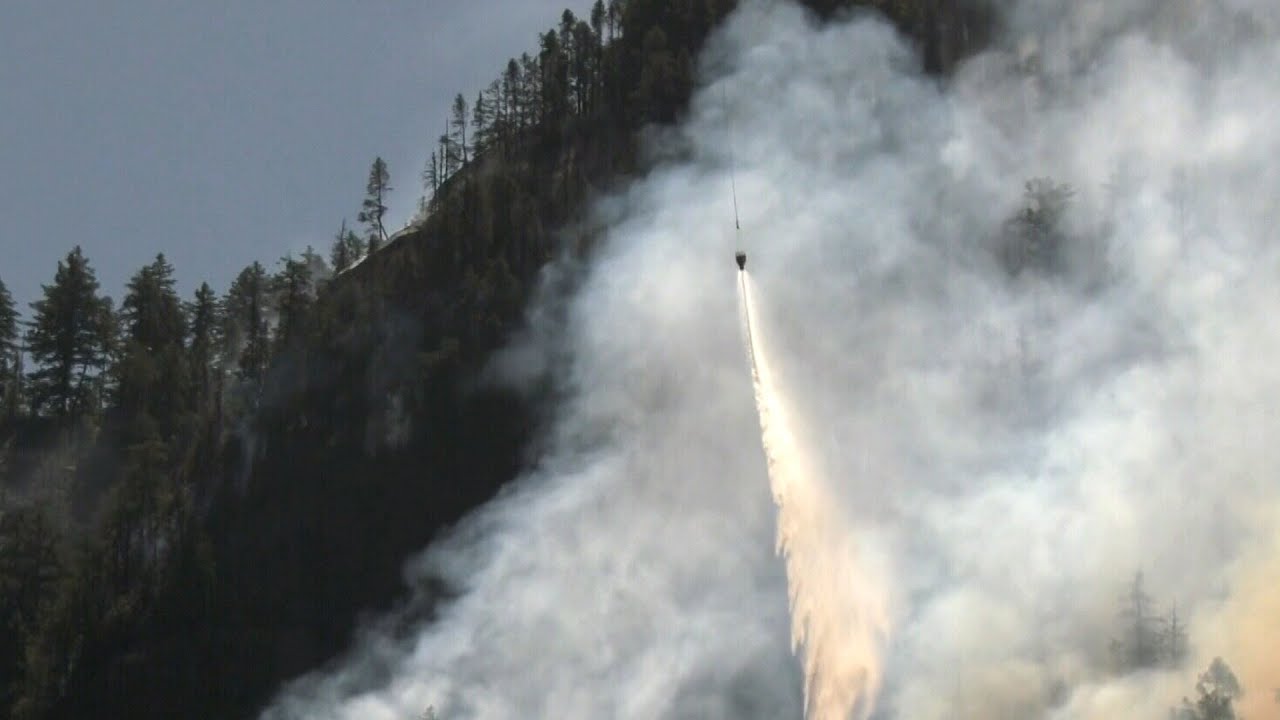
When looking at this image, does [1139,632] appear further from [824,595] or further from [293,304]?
[293,304]

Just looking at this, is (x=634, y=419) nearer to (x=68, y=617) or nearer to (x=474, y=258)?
(x=474, y=258)

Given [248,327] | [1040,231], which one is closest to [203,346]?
[248,327]

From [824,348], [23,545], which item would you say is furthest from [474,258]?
[23,545]

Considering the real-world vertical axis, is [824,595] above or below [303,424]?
below

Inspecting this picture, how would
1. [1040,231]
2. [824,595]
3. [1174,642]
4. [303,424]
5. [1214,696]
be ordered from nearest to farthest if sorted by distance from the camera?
[1214,696] → [1174,642] → [824,595] → [303,424] → [1040,231]

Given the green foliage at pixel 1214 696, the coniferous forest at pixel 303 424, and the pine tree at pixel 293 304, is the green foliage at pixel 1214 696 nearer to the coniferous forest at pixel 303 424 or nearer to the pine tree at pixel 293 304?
the coniferous forest at pixel 303 424

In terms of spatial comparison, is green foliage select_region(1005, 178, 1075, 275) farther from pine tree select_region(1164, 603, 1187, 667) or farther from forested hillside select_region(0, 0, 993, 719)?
pine tree select_region(1164, 603, 1187, 667)
